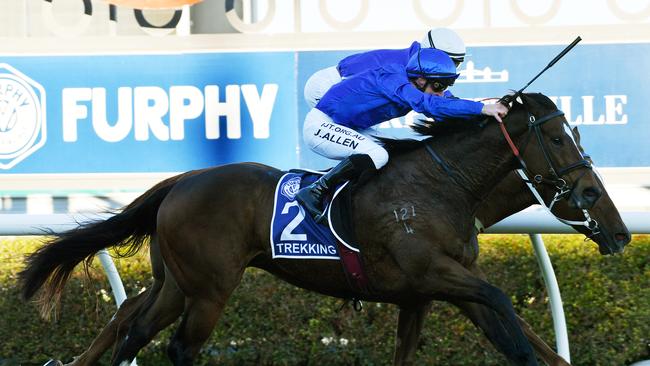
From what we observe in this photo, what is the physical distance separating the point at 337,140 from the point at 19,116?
2.77 meters

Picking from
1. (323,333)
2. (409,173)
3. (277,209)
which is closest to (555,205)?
(409,173)

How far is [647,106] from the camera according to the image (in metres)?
5.76

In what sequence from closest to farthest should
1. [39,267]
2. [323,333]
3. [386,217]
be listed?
[386,217] → [39,267] → [323,333]

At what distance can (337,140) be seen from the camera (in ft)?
13.0

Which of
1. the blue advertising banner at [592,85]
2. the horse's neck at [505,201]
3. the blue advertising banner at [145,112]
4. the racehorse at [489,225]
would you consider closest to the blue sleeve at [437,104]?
the racehorse at [489,225]

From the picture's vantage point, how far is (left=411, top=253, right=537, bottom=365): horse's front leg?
3594 mm

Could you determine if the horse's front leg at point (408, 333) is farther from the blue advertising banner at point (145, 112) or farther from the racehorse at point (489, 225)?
the blue advertising banner at point (145, 112)

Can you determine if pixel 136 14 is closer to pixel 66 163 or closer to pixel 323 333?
pixel 66 163

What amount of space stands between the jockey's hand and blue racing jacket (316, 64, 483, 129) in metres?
0.03

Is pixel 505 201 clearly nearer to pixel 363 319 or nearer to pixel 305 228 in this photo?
pixel 305 228

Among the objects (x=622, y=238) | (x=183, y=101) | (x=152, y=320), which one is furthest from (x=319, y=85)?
(x=183, y=101)

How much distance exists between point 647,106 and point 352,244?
2.65 meters

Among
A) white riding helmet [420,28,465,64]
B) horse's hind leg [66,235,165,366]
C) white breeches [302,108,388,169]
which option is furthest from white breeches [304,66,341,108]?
horse's hind leg [66,235,165,366]

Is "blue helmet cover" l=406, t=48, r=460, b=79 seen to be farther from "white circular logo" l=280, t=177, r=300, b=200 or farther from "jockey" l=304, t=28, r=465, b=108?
"white circular logo" l=280, t=177, r=300, b=200
